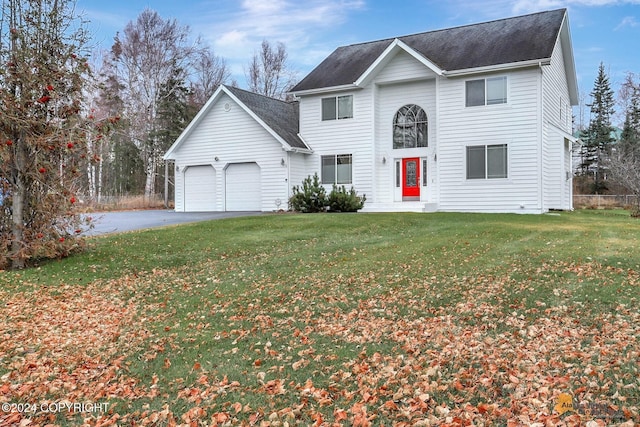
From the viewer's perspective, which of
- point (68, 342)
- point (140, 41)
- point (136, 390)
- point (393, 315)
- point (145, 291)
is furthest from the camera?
point (140, 41)

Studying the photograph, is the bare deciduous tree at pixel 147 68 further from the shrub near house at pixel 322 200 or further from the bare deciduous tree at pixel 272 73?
the shrub near house at pixel 322 200

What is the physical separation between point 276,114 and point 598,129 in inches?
1287

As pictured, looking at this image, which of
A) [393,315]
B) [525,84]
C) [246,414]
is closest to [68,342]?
[246,414]

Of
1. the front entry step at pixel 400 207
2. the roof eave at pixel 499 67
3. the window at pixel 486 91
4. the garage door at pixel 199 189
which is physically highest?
the roof eave at pixel 499 67

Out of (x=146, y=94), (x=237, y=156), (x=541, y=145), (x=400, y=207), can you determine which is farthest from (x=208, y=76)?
(x=541, y=145)

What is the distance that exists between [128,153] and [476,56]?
24491 millimetres

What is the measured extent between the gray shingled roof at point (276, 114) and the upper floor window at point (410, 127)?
3880 millimetres

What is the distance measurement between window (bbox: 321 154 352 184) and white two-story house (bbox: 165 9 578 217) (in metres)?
0.04

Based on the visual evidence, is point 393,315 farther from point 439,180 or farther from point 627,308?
point 439,180

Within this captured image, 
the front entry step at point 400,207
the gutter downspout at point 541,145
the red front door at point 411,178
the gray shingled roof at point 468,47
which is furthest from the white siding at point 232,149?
the gutter downspout at point 541,145

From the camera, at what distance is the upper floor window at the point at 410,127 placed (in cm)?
1891

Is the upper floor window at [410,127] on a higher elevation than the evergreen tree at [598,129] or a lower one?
lower

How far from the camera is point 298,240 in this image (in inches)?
448

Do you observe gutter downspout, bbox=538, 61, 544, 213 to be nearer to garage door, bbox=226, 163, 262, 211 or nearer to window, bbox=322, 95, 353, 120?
window, bbox=322, 95, 353, 120
